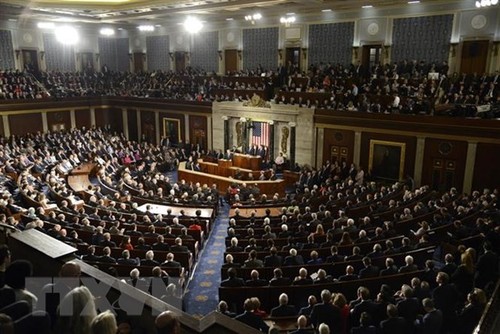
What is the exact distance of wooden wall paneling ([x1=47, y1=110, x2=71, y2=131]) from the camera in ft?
88.8

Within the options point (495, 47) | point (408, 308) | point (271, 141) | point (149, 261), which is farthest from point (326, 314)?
point (495, 47)

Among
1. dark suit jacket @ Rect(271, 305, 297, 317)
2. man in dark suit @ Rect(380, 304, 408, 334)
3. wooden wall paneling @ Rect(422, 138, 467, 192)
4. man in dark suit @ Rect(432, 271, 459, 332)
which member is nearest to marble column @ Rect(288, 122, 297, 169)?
wooden wall paneling @ Rect(422, 138, 467, 192)

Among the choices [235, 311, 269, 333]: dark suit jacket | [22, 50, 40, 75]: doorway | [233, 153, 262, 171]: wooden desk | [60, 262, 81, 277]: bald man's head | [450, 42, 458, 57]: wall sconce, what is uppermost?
[450, 42, 458, 57]: wall sconce

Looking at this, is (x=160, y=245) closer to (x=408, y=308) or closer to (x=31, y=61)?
(x=408, y=308)

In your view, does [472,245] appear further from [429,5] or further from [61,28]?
[61,28]

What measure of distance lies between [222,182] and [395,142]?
840cm

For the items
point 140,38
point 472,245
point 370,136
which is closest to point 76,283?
point 472,245

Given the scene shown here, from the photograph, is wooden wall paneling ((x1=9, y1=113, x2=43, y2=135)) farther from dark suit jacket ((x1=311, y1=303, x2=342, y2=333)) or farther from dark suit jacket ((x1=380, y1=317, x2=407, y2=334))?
dark suit jacket ((x1=380, y1=317, x2=407, y2=334))

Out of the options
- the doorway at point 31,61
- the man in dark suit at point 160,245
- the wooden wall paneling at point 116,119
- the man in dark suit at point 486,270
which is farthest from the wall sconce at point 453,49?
the doorway at point 31,61

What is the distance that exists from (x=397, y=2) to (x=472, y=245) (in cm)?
1483

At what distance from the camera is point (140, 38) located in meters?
32.8

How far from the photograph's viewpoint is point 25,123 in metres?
25.8

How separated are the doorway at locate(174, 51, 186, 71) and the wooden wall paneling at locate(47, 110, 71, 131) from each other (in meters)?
8.65

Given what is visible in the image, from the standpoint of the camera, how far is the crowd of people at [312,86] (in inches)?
711
